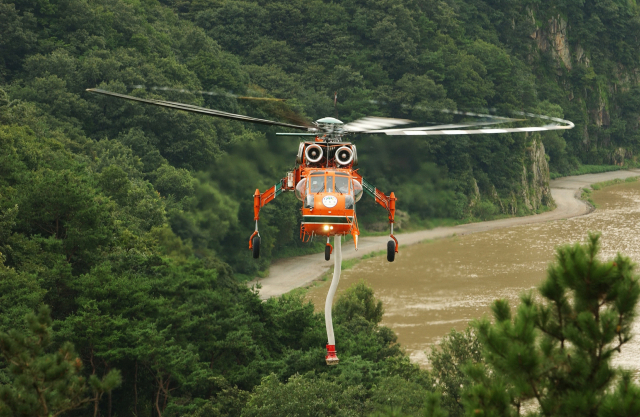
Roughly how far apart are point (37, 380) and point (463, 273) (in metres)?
40.7

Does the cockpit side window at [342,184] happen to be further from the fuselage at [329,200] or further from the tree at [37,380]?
the tree at [37,380]

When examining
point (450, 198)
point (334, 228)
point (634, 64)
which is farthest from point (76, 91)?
point (634, 64)

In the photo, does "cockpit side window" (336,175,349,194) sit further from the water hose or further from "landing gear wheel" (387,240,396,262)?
"landing gear wheel" (387,240,396,262)

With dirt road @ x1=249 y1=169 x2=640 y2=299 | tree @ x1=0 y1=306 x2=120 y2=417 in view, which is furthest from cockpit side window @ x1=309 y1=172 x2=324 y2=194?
dirt road @ x1=249 y1=169 x2=640 y2=299

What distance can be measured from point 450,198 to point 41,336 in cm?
4514

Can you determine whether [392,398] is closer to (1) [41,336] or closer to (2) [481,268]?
(1) [41,336]

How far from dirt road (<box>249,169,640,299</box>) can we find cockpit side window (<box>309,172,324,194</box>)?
29533 millimetres

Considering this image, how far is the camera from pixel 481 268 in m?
51.2

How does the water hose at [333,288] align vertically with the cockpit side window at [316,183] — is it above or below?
below

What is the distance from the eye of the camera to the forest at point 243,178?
21.5m

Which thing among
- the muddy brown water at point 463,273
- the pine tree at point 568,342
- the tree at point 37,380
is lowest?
the muddy brown water at point 463,273

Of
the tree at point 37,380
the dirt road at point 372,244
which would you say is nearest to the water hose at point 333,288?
the tree at point 37,380

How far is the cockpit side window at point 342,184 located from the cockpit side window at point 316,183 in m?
0.30

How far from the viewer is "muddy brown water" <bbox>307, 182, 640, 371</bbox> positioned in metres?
40.3
